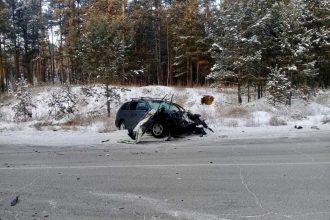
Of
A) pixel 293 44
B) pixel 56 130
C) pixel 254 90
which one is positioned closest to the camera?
pixel 56 130

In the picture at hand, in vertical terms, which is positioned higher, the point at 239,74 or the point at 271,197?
the point at 239,74

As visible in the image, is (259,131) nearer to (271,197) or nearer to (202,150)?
(202,150)

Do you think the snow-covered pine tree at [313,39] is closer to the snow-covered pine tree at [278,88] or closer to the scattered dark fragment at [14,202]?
the snow-covered pine tree at [278,88]

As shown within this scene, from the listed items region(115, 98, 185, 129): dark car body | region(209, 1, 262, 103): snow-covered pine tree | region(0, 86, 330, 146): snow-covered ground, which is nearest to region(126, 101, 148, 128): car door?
region(115, 98, 185, 129): dark car body

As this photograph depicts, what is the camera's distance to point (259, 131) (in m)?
15.6

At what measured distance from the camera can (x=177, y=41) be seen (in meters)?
48.3

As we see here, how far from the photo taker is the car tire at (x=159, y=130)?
14.5 meters

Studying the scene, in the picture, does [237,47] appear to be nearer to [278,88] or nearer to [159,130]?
[278,88]

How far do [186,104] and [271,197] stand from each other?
26.6 metres

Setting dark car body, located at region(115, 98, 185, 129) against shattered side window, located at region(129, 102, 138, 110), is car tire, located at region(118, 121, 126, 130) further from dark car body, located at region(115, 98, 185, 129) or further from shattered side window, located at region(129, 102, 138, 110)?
shattered side window, located at region(129, 102, 138, 110)


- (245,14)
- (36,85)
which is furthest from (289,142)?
(36,85)

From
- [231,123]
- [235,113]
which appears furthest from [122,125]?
[235,113]

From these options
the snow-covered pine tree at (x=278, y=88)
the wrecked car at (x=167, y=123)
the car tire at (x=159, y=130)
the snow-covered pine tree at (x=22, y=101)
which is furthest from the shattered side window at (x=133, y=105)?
the snow-covered pine tree at (x=22, y=101)

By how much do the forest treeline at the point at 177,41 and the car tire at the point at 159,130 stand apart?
1450 cm
